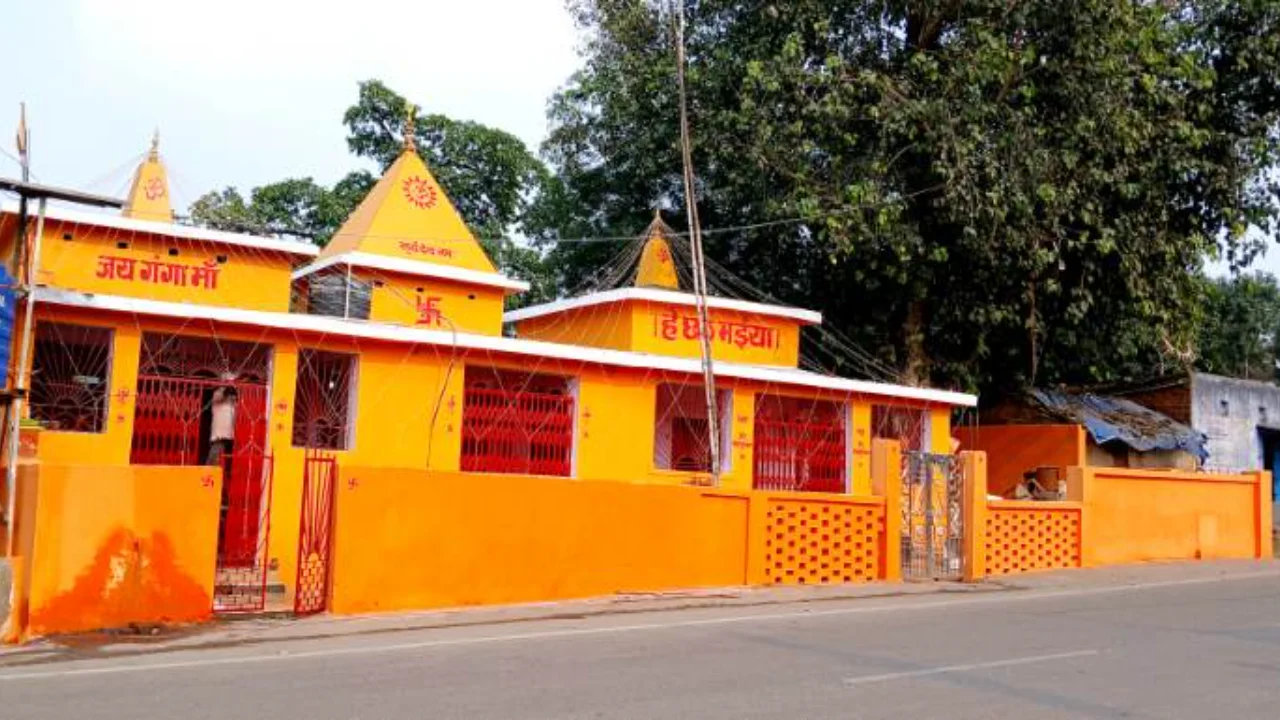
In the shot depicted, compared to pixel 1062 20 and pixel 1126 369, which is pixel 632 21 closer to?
pixel 1062 20

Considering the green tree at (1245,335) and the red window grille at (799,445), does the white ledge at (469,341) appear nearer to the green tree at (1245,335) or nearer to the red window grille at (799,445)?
the red window grille at (799,445)

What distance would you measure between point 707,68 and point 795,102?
289 cm

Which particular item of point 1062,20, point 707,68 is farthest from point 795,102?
point 1062,20

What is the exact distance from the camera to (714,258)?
25531mm

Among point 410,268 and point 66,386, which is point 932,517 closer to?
point 410,268

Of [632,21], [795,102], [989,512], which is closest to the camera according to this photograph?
[989,512]

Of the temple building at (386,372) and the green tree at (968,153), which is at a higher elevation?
the green tree at (968,153)

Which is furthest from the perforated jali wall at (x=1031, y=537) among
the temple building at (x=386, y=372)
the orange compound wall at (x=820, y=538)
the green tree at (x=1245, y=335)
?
the green tree at (x=1245, y=335)

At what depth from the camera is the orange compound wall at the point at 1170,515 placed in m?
19.6

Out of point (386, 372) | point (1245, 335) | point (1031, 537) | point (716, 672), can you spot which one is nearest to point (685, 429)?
point (1031, 537)

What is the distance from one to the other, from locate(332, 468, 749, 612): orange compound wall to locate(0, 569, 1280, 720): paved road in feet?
5.04

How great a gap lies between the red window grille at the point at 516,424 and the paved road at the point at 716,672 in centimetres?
484

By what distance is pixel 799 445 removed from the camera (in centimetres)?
1997

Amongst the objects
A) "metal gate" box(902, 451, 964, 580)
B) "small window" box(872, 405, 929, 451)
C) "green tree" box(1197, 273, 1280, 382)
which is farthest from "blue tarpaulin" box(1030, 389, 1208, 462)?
"green tree" box(1197, 273, 1280, 382)
